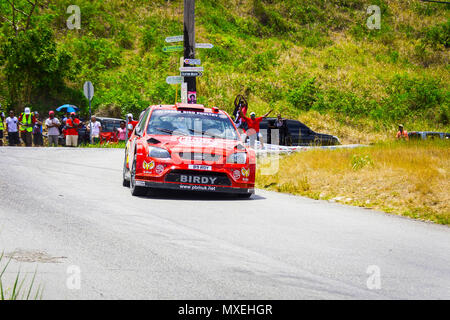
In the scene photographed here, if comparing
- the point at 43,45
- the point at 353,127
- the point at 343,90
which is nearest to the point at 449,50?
the point at 343,90

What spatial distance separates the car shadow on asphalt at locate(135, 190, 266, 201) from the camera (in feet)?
37.8

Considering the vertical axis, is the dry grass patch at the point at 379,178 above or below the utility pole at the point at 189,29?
below

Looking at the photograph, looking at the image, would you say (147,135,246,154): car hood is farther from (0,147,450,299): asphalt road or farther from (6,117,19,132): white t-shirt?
(6,117,19,132): white t-shirt

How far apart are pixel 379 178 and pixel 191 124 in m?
3.83

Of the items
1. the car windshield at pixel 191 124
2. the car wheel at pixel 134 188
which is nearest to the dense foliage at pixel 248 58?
the car windshield at pixel 191 124

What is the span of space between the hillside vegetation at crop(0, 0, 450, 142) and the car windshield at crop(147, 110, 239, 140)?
84.5ft

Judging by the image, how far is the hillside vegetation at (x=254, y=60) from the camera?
39.2m

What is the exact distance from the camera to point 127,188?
41.5ft

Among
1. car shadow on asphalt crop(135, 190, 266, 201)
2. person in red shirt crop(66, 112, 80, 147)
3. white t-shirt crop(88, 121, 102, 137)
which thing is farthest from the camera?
white t-shirt crop(88, 121, 102, 137)

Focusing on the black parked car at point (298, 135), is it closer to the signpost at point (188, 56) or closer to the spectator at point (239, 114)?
the spectator at point (239, 114)

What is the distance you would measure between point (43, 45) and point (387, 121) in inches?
852

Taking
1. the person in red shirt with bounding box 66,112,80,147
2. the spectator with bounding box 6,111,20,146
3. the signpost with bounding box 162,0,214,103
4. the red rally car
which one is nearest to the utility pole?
the signpost with bounding box 162,0,214,103

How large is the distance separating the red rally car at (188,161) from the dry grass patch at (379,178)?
7.35ft

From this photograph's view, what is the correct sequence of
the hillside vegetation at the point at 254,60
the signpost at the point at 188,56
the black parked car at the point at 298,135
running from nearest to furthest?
the signpost at the point at 188,56 < the black parked car at the point at 298,135 < the hillside vegetation at the point at 254,60
